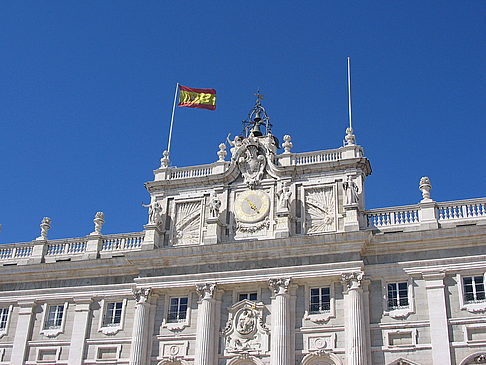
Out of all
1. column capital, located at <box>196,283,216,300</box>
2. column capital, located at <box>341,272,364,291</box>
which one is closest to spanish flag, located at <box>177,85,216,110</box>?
column capital, located at <box>196,283,216,300</box>

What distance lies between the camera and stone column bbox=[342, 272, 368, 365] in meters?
29.2

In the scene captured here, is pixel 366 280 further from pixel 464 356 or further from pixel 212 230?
pixel 212 230

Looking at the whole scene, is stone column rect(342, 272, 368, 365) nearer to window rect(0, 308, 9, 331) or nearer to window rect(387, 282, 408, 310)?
window rect(387, 282, 408, 310)

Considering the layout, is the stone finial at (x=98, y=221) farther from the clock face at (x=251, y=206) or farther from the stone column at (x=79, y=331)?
the clock face at (x=251, y=206)

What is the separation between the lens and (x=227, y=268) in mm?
33188

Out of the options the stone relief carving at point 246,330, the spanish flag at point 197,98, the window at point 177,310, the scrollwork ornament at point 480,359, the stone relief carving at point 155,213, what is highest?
the spanish flag at point 197,98

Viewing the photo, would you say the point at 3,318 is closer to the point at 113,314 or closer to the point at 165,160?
the point at 113,314

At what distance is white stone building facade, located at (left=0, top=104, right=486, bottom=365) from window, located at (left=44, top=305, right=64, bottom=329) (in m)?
0.07

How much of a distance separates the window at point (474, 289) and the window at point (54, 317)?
64.6 feet

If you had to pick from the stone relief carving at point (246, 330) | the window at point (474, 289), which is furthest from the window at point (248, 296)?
the window at point (474, 289)

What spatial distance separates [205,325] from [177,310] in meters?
2.10

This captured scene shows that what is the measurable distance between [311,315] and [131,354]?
8537 millimetres

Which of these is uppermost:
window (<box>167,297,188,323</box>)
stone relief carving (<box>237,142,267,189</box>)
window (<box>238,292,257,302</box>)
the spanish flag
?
the spanish flag

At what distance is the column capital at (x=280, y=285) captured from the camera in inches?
1248
